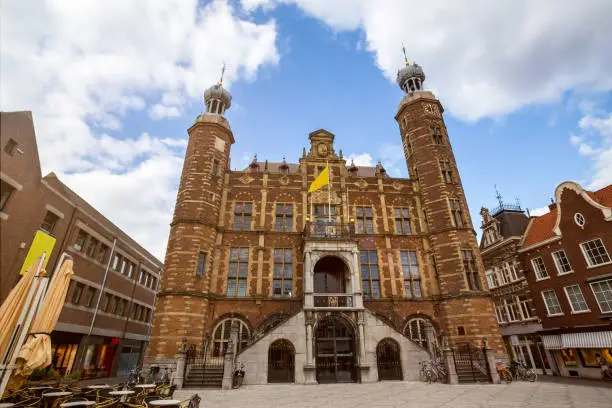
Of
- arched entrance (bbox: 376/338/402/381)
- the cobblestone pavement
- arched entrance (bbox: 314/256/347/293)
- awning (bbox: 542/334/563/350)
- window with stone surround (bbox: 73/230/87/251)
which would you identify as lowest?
the cobblestone pavement

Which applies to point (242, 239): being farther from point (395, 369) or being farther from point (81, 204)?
point (395, 369)

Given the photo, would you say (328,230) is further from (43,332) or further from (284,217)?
(43,332)

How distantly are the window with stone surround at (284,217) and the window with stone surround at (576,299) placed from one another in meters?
19.3

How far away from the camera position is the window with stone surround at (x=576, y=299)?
64.7 feet

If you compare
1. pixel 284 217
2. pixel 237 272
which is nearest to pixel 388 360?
pixel 237 272

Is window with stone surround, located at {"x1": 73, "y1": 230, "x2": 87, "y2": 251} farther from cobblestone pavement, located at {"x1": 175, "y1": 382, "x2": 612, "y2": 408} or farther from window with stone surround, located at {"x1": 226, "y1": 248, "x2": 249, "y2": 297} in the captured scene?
cobblestone pavement, located at {"x1": 175, "y1": 382, "x2": 612, "y2": 408}

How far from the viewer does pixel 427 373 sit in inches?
602

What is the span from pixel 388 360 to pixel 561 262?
14771 millimetres

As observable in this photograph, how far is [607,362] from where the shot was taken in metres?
17.7

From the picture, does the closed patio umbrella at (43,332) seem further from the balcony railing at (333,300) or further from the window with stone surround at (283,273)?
the window with stone surround at (283,273)

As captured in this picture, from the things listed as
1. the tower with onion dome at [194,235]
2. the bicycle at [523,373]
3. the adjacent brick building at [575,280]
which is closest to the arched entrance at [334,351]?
the tower with onion dome at [194,235]

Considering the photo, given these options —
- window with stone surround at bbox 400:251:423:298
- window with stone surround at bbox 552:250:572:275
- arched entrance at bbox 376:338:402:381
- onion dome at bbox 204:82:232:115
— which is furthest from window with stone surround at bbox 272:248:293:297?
window with stone surround at bbox 552:250:572:275

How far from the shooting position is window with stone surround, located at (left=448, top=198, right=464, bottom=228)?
21.6 meters

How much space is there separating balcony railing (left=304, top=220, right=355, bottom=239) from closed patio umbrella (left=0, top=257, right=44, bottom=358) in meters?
14.1
